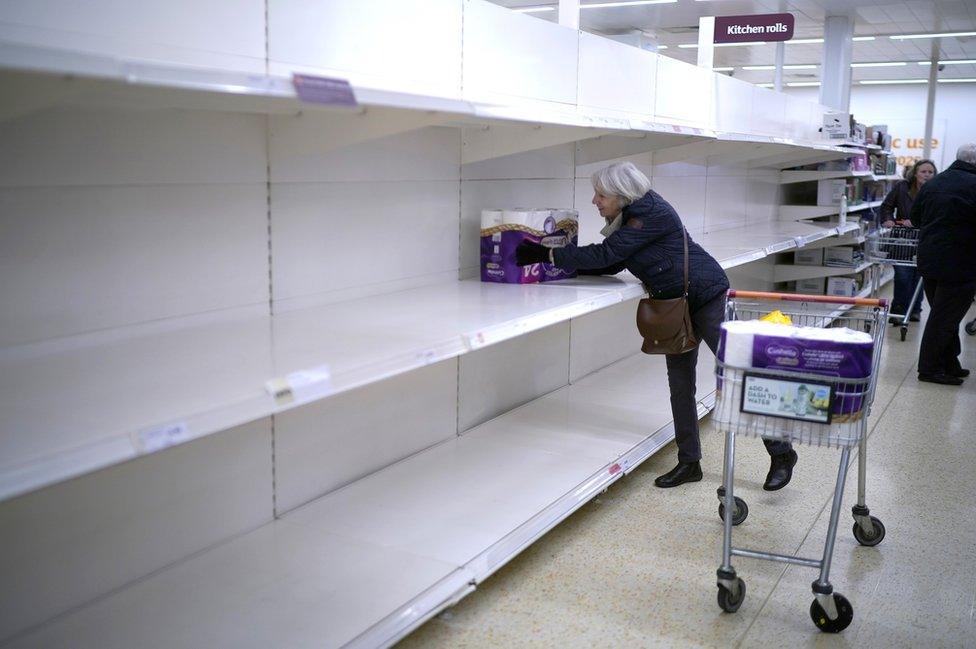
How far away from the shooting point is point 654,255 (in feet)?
13.0

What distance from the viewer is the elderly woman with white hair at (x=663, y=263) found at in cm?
388

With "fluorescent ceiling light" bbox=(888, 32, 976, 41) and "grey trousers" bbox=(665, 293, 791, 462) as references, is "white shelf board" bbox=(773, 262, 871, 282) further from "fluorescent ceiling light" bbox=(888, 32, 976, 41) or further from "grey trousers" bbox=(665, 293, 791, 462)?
"fluorescent ceiling light" bbox=(888, 32, 976, 41)

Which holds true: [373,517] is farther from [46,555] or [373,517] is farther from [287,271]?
[46,555]

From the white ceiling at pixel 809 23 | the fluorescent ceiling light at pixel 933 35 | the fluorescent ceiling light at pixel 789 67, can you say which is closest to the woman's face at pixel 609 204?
the white ceiling at pixel 809 23


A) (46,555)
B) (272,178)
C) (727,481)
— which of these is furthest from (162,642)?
(727,481)

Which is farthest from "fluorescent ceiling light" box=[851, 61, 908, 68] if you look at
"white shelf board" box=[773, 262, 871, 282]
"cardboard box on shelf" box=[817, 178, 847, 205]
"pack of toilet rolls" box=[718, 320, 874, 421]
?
"pack of toilet rolls" box=[718, 320, 874, 421]

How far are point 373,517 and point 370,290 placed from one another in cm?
86

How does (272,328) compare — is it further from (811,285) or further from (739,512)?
(811,285)

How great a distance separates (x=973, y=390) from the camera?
6375 mm

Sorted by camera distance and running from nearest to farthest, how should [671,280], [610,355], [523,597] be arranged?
[523,597], [671,280], [610,355]

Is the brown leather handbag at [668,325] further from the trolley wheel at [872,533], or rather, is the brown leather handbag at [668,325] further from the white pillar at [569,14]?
the white pillar at [569,14]

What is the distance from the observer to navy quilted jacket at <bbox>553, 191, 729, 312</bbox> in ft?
12.7

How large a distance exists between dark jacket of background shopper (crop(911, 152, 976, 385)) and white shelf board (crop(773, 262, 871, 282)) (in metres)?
2.40

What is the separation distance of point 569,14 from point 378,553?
267 cm
